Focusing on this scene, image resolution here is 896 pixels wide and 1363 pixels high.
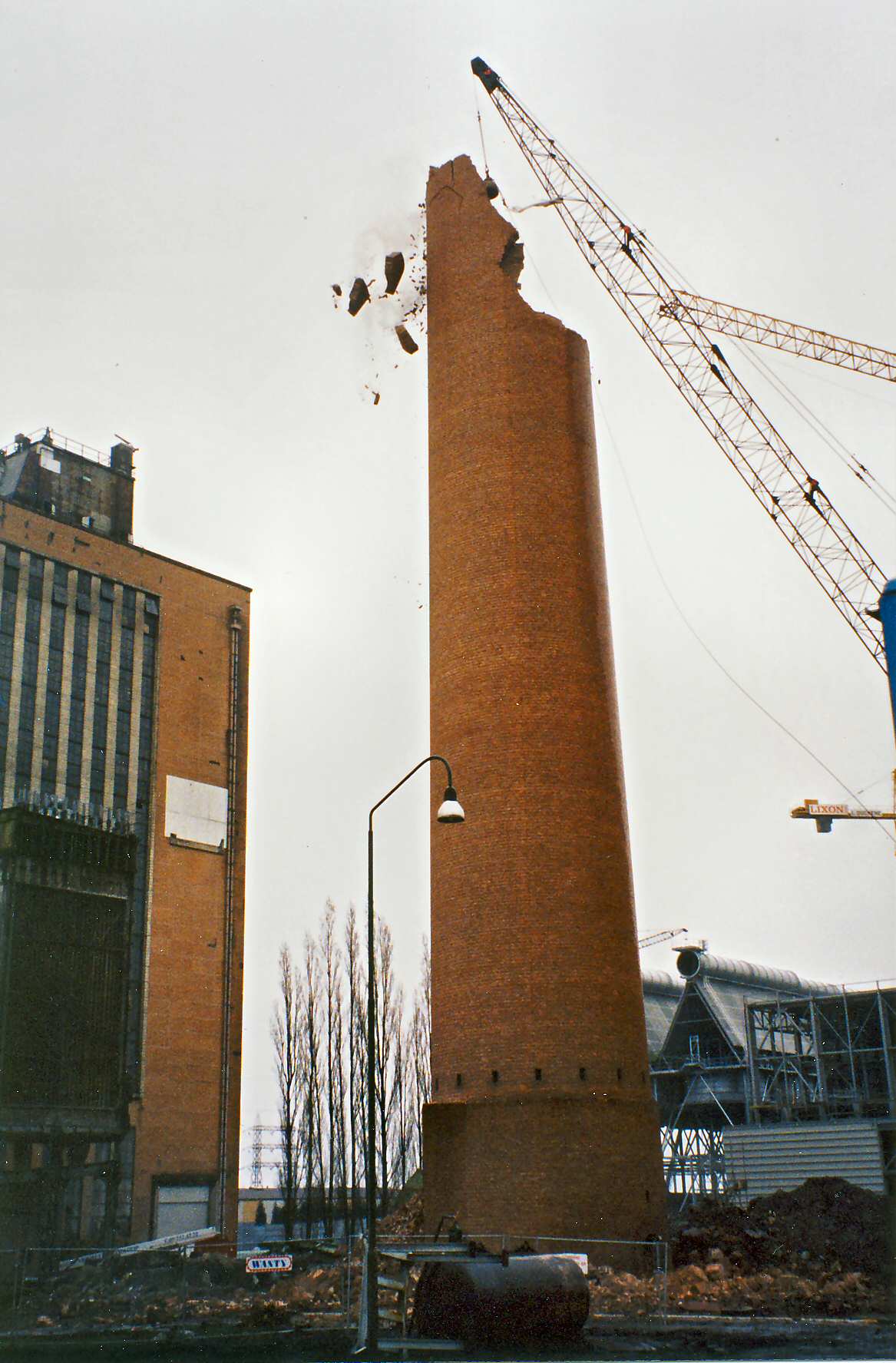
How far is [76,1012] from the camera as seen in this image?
1668 inches

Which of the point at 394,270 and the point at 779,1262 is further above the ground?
the point at 394,270

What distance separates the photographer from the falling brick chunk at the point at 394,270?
3706 cm

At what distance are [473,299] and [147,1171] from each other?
1271 inches

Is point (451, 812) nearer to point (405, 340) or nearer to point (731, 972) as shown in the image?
point (405, 340)

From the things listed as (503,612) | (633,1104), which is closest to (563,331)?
(503,612)

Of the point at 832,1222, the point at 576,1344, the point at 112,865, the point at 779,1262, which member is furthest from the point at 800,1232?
the point at 112,865

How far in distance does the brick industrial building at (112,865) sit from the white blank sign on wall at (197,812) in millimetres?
82

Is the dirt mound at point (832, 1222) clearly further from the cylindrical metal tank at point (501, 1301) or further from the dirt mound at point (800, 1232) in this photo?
the cylindrical metal tank at point (501, 1301)

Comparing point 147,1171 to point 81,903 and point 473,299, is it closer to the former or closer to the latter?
point 81,903

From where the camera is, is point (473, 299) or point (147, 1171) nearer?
point (473, 299)

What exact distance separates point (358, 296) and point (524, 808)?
16.8 metres

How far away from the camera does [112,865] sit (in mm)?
44969

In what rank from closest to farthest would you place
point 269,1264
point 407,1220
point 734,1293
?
1. point 734,1293
2. point 269,1264
3. point 407,1220

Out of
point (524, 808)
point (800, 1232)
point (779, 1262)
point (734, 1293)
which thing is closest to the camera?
point (734, 1293)
